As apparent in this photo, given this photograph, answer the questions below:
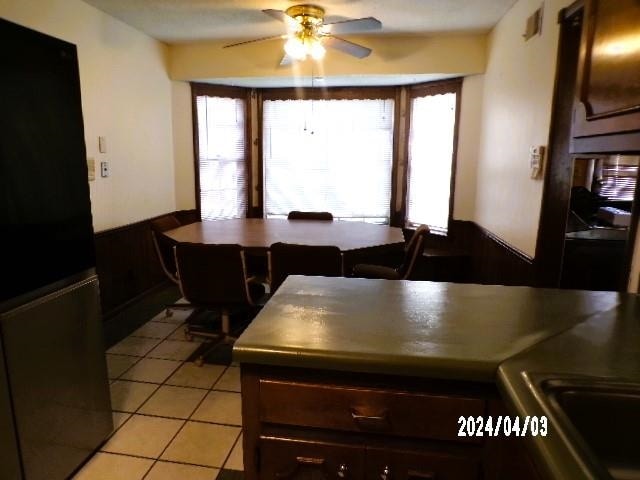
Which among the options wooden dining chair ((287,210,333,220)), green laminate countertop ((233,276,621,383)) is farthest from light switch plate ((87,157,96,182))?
green laminate countertop ((233,276,621,383))

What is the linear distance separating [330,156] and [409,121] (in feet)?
3.02

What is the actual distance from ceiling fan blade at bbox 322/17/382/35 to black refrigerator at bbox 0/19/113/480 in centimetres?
174

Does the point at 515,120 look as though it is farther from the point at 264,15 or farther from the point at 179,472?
the point at 179,472

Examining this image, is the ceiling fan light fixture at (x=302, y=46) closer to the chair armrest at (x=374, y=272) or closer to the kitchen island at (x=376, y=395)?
the chair armrest at (x=374, y=272)

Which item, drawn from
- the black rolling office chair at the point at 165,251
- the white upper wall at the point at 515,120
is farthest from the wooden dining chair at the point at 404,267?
the black rolling office chair at the point at 165,251

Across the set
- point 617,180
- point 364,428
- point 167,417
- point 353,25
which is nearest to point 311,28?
point 353,25

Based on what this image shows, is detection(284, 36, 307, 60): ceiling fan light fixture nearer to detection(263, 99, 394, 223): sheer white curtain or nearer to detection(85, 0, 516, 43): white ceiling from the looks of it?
detection(85, 0, 516, 43): white ceiling

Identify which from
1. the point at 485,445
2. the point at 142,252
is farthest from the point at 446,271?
the point at 485,445

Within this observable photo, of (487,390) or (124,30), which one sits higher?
(124,30)

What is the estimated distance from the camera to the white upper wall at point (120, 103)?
9.39 feet

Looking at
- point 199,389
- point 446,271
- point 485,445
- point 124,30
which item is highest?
point 124,30

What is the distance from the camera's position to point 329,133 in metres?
4.80

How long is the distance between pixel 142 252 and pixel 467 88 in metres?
3.28

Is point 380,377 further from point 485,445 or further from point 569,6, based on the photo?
point 569,6
